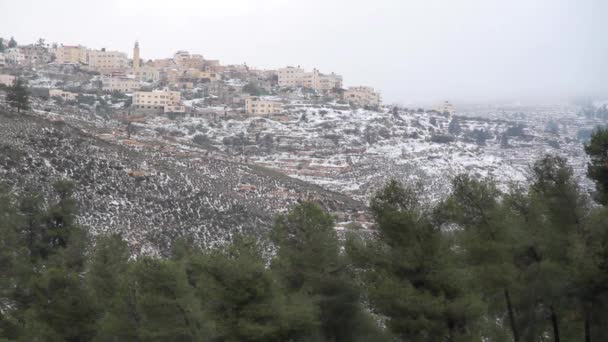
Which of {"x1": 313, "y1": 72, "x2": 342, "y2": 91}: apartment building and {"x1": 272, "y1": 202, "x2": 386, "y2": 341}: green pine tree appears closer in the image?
{"x1": 272, "y1": 202, "x2": 386, "y2": 341}: green pine tree

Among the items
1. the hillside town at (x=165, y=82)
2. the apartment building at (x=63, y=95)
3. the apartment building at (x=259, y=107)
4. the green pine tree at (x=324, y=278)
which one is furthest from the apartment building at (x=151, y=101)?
the green pine tree at (x=324, y=278)

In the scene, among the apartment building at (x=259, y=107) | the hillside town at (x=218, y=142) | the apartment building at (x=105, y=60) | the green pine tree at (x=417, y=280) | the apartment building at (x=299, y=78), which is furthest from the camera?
the apartment building at (x=299, y=78)

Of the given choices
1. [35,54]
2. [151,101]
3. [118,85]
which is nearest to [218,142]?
[151,101]

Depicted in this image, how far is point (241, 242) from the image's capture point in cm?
1316

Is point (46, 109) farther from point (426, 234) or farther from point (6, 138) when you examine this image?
point (426, 234)

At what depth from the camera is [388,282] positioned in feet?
38.9

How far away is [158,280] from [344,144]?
6508cm

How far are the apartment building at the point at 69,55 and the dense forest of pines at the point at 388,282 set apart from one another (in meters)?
109

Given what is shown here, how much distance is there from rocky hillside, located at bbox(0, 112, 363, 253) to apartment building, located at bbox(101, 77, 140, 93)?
55.5 m

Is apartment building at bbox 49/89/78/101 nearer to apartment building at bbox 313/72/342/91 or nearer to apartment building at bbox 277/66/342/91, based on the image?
apartment building at bbox 277/66/342/91

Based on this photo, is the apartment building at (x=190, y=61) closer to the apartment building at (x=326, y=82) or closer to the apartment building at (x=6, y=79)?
the apartment building at (x=326, y=82)

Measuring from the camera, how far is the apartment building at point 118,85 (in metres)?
96.6

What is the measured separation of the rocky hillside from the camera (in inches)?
1246

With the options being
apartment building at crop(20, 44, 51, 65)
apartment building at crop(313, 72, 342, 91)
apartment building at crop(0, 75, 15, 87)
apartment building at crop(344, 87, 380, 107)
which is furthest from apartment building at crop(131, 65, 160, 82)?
apartment building at crop(344, 87, 380, 107)
